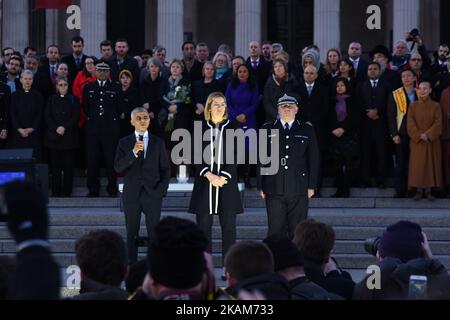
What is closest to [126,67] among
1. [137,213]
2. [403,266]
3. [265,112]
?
[265,112]

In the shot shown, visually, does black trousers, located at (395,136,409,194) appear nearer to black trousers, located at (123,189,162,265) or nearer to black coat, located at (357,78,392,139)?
black coat, located at (357,78,392,139)

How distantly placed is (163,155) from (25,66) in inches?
245

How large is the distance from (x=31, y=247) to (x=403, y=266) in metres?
3.97

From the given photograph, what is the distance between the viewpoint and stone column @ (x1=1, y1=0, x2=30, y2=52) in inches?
1492

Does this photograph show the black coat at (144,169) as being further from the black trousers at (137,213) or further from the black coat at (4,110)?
the black coat at (4,110)

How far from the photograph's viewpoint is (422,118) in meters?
18.3

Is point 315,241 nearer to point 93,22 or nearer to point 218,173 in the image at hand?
point 218,173

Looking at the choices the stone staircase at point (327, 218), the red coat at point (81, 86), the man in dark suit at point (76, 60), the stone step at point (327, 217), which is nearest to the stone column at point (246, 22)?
the man in dark suit at point (76, 60)

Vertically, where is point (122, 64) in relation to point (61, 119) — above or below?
above

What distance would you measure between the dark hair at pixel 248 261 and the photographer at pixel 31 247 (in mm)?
2176

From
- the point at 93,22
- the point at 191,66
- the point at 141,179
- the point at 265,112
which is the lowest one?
the point at 141,179

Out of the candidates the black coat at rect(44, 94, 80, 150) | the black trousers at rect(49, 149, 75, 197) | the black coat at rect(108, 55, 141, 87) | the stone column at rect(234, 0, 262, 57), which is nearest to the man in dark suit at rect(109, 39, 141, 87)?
the black coat at rect(108, 55, 141, 87)

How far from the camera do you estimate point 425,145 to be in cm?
1847

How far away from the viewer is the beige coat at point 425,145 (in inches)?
721
